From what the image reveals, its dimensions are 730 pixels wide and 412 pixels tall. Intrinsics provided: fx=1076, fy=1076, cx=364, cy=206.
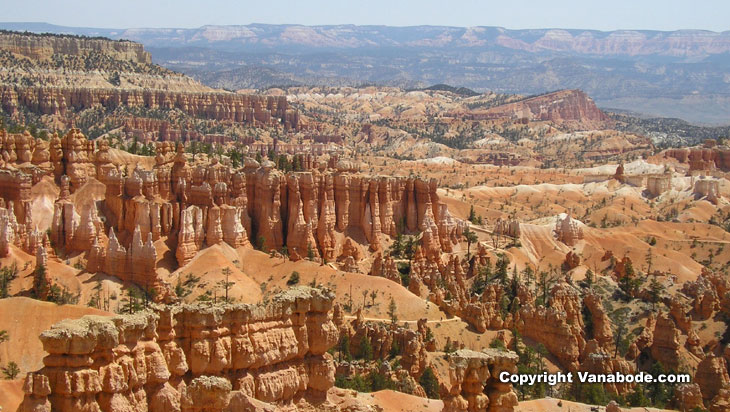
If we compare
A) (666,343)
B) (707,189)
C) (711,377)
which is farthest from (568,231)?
(707,189)

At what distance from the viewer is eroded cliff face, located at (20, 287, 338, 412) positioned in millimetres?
27719

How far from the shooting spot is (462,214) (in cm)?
9888

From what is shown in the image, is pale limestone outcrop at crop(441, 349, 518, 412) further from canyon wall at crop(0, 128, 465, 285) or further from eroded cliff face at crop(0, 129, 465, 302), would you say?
canyon wall at crop(0, 128, 465, 285)

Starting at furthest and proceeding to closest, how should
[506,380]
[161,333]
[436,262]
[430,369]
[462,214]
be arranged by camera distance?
[462,214] < [436,262] < [430,369] < [506,380] < [161,333]

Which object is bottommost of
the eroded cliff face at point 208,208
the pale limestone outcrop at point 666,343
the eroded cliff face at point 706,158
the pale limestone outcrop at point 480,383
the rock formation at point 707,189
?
the eroded cliff face at point 706,158

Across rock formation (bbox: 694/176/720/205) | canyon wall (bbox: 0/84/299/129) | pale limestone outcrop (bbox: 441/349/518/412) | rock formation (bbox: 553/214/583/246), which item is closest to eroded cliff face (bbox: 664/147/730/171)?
rock formation (bbox: 694/176/720/205)

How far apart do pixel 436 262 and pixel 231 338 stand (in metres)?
43.2

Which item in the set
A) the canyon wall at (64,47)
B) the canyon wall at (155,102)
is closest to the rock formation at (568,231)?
the canyon wall at (155,102)

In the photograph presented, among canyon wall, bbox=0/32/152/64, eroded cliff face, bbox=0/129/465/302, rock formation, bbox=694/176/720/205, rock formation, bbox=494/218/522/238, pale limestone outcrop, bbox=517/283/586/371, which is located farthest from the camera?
canyon wall, bbox=0/32/152/64

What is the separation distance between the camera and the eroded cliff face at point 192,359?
27.7 m

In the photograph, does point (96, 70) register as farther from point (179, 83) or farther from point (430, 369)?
point (430, 369)

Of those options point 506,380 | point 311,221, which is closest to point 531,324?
point 311,221
